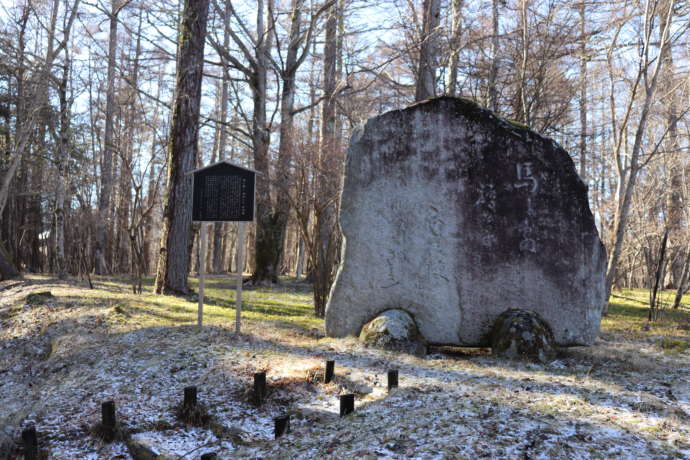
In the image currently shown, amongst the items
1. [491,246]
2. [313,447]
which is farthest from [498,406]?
[491,246]

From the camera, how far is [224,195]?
6.56 meters

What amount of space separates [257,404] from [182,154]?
668 cm

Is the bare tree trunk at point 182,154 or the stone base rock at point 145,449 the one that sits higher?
the bare tree trunk at point 182,154

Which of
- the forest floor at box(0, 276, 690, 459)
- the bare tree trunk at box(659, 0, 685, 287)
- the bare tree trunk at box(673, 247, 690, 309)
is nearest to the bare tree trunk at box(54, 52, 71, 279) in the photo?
the forest floor at box(0, 276, 690, 459)

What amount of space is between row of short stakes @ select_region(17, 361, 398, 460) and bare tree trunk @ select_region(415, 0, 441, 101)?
7.93 m

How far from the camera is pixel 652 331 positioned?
26.0ft

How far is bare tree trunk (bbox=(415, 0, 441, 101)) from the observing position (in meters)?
10.7

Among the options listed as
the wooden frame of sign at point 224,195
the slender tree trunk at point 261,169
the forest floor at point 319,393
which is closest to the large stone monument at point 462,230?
the forest floor at point 319,393

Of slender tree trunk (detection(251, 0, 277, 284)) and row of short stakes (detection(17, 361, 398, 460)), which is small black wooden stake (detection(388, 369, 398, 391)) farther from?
slender tree trunk (detection(251, 0, 277, 284))

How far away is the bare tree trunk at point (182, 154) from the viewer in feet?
31.6

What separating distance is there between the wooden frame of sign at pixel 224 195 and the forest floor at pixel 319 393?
127 centimetres

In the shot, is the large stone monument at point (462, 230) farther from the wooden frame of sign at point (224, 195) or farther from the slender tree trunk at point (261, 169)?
the slender tree trunk at point (261, 169)

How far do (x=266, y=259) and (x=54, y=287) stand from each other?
5123mm

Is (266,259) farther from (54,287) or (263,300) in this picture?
(54,287)
